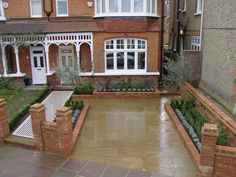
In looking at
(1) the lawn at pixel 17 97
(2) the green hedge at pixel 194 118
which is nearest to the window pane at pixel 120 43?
(2) the green hedge at pixel 194 118

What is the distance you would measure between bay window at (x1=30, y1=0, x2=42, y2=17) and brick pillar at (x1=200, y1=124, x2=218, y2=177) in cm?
1296

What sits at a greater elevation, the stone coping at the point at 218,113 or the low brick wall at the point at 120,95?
the stone coping at the point at 218,113

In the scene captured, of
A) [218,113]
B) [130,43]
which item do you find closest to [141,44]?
[130,43]

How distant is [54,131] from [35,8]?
10740 mm

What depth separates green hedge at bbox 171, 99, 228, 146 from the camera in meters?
6.75

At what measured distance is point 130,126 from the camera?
358 inches

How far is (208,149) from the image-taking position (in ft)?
18.3

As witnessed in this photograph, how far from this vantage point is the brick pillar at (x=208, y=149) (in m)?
5.51

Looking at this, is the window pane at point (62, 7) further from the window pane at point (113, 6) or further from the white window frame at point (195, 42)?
the white window frame at point (195, 42)

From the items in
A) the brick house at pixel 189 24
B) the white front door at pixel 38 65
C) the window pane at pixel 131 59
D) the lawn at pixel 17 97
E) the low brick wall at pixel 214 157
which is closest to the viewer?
the low brick wall at pixel 214 157

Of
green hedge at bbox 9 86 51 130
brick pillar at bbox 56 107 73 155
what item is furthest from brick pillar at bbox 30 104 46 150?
green hedge at bbox 9 86 51 130

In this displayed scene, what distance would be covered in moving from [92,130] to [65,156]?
6.29ft

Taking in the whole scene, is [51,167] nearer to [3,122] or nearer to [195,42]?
[3,122]

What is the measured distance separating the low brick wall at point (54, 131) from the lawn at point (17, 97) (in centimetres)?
317
